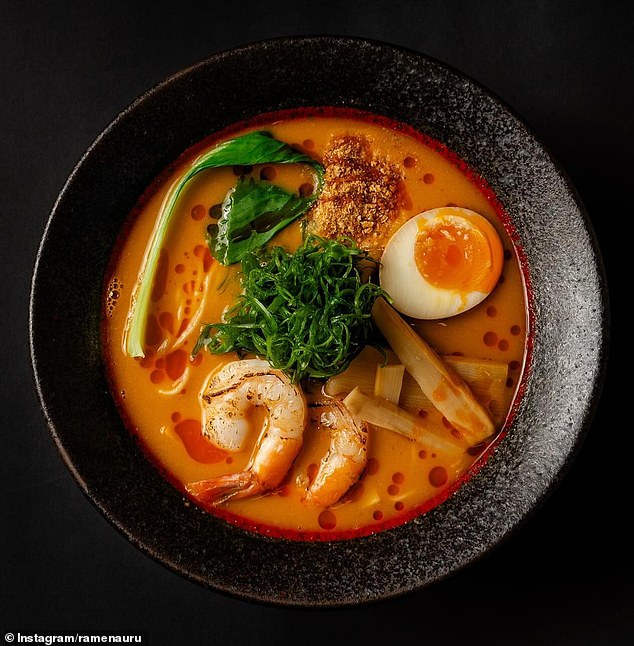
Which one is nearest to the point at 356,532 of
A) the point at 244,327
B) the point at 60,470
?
the point at 244,327

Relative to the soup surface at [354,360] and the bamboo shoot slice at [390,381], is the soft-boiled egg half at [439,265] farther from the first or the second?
the bamboo shoot slice at [390,381]

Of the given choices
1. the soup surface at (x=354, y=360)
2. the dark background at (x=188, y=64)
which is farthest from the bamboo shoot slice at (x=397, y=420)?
the dark background at (x=188, y=64)

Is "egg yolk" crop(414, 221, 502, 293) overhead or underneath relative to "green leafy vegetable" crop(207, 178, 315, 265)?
underneath

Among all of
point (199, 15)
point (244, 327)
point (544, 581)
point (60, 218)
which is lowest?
point (544, 581)

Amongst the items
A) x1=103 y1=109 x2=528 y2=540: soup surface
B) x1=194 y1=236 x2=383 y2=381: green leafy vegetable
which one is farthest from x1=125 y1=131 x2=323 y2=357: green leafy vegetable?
x1=194 y1=236 x2=383 y2=381: green leafy vegetable

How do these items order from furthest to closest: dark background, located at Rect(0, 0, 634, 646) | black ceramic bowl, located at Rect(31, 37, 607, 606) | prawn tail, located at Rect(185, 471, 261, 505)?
1. dark background, located at Rect(0, 0, 634, 646)
2. prawn tail, located at Rect(185, 471, 261, 505)
3. black ceramic bowl, located at Rect(31, 37, 607, 606)

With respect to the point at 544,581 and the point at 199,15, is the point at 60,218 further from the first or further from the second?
the point at 544,581

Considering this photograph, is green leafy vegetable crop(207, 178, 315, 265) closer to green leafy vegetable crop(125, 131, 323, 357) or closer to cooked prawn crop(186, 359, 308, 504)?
green leafy vegetable crop(125, 131, 323, 357)
